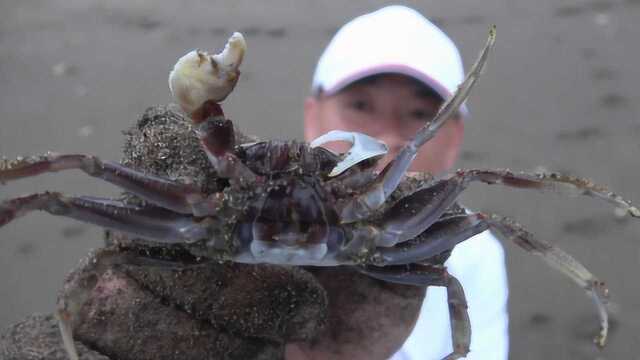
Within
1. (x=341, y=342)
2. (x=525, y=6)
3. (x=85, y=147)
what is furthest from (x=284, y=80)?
(x=341, y=342)

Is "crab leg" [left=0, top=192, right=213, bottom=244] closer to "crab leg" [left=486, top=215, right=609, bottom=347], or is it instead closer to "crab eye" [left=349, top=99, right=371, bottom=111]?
"crab leg" [left=486, top=215, right=609, bottom=347]

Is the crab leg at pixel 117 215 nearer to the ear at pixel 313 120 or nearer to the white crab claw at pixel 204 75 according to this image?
the white crab claw at pixel 204 75

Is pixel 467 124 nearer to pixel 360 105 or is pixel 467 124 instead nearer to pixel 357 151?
pixel 360 105

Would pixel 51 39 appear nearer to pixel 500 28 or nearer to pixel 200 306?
pixel 500 28

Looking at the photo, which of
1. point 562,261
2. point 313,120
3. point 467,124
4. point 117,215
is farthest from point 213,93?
point 467,124

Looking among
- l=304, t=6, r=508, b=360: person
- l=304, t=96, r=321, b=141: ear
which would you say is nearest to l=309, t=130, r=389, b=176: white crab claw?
l=304, t=6, r=508, b=360: person
